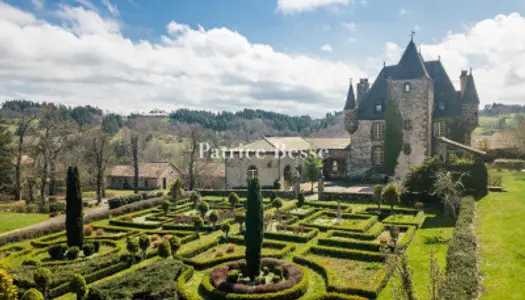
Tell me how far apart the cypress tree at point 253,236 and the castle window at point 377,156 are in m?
31.1

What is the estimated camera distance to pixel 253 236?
16344mm

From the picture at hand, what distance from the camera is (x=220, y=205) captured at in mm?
34938

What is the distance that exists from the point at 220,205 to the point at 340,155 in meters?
18.8

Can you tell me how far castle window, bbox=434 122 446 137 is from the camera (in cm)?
4266

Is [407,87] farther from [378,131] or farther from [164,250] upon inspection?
[164,250]

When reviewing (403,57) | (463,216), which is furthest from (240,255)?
(403,57)

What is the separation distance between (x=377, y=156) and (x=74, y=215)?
33259 millimetres

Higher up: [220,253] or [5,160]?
[5,160]

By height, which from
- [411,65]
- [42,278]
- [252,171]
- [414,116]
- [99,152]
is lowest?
[42,278]

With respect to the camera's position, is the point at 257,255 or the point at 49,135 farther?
the point at 49,135

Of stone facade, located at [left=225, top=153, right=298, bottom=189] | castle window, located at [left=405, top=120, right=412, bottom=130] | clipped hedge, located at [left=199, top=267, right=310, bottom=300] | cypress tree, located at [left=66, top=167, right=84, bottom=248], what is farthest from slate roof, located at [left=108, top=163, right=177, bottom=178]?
clipped hedge, located at [left=199, top=267, right=310, bottom=300]

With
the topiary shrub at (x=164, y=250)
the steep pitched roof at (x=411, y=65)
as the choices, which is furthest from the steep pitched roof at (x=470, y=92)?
the topiary shrub at (x=164, y=250)

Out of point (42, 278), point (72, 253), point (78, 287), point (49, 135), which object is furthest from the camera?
point (49, 135)

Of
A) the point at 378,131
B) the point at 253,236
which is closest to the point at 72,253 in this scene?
the point at 253,236
